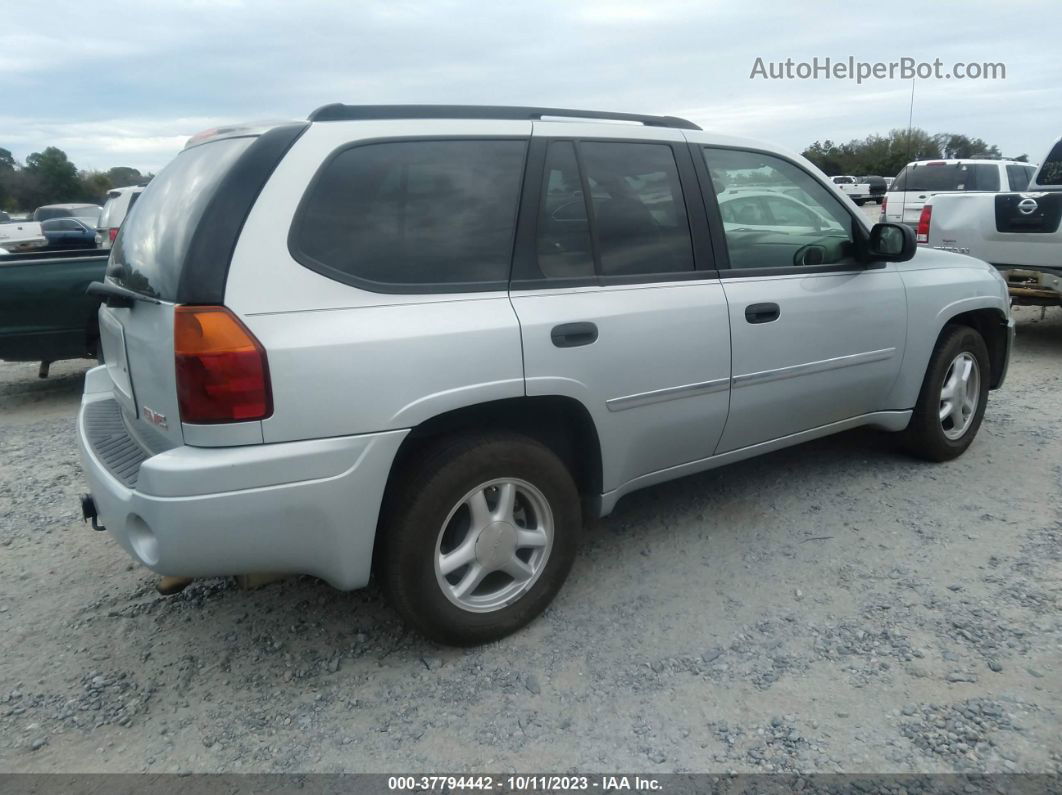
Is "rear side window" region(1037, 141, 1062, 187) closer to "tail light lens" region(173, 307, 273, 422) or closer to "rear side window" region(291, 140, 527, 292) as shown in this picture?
"rear side window" region(291, 140, 527, 292)

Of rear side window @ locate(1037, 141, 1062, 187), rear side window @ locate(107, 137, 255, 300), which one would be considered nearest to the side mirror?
rear side window @ locate(107, 137, 255, 300)

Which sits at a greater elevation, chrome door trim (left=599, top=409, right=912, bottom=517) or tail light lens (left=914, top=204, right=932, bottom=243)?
tail light lens (left=914, top=204, right=932, bottom=243)

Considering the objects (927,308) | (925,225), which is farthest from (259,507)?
(925,225)

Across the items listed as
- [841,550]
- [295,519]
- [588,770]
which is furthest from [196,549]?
[841,550]

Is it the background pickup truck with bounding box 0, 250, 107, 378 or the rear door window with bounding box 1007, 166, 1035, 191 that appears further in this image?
the rear door window with bounding box 1007, 166, 1035, 191

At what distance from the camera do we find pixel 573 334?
9.62ft

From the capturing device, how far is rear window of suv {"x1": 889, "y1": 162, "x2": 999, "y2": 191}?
13552 millimetres

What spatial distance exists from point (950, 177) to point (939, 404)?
11197 millimetres

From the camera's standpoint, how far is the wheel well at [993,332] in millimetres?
4742

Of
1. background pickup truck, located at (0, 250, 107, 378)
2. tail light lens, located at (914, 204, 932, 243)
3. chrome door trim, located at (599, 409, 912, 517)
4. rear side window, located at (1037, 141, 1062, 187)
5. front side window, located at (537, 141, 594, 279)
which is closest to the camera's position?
front side window, located at (537, 141, 594, 279)

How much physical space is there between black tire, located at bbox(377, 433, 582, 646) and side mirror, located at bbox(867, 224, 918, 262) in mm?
2010

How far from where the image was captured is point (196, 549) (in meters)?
2.41

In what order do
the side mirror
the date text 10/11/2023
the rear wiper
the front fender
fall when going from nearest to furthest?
the date text 10/11/2023 → the rear wiper → the side mirror → the front fender

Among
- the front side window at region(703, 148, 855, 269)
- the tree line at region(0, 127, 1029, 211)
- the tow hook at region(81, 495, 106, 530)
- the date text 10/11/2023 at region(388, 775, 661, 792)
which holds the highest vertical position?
the tree line at region(0, 127, 1029, 211)
